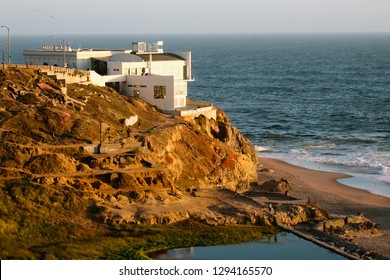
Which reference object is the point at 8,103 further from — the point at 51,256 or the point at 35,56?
the point at 35,56

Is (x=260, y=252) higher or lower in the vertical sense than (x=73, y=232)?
lower

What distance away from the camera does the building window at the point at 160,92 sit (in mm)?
74062

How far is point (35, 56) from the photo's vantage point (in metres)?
83.8

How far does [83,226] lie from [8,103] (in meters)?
14.2

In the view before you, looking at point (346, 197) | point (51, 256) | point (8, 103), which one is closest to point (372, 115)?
point (346, 197)

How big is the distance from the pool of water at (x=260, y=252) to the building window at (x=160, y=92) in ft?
87.4

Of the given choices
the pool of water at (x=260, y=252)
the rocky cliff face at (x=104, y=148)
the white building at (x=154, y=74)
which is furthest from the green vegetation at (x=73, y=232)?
the white building at (x=154, y=74)

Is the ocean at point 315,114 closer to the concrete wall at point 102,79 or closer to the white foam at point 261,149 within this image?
the white foam at point 261,149

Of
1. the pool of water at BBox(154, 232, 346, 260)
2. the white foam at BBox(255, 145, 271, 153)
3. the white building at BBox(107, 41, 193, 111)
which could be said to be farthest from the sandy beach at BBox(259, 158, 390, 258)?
the white building at BBox(107, 41, 193, 111)

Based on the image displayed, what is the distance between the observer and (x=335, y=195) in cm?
6825

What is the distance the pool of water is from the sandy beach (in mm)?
4194

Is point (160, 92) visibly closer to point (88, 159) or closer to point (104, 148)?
point (104, 148)

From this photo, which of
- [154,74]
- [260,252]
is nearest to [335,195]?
[154,74]

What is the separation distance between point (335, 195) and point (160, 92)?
17.2 meters
